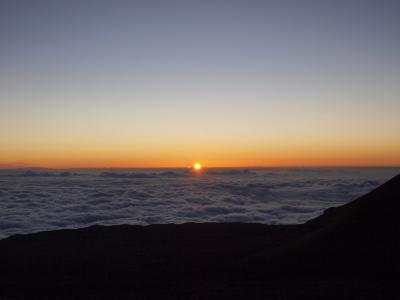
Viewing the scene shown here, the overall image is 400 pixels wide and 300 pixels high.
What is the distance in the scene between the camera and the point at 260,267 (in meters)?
10.4

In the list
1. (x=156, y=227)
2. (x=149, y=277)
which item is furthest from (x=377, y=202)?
(x=156, y=227)

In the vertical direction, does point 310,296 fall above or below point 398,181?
below

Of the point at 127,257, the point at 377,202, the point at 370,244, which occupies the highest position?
the point at 377,202

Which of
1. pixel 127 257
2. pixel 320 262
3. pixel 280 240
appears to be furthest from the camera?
pixel 280 240

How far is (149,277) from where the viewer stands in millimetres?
10141

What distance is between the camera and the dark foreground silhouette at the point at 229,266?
27.6 ft

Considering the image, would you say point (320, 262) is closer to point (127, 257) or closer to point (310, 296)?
point (310, 296)

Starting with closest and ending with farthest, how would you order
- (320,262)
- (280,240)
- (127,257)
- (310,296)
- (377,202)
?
(310,296), (320,262), (377,202), (127,257), (280,240)

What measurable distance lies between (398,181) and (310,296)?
18.1ft

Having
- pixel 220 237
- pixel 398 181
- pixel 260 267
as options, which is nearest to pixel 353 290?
pixel 260 267

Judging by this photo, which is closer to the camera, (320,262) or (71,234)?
(320,262)

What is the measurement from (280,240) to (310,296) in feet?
22.8

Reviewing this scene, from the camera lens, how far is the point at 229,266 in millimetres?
10898

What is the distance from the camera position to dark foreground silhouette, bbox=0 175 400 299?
8398mm
